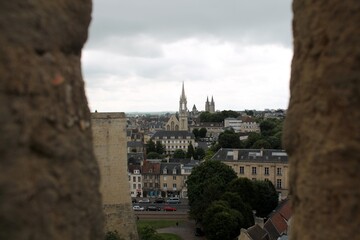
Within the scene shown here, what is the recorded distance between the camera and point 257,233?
110 ft

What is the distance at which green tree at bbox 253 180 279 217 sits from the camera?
48.0 meters

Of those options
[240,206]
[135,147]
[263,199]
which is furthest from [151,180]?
[240,206]

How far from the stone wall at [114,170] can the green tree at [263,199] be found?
23.7 metres

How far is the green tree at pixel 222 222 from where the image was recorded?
125 feet

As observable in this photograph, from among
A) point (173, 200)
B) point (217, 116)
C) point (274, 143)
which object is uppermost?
point (217, 116)

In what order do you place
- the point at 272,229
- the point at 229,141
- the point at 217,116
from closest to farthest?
the point at 272,229 → the point at 229,141 → the point at 217,116

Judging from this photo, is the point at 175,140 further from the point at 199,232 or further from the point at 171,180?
the point at 199,232

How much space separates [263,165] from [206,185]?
16555mm

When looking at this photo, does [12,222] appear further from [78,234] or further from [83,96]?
[83,96]

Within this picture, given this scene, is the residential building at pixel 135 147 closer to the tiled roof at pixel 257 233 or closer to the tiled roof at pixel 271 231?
the tiled roof at pixel 271 231

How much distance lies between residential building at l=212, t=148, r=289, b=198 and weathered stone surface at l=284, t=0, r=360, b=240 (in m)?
56.3

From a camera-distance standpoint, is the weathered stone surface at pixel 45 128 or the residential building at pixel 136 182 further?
the residential building at pixel 136 182

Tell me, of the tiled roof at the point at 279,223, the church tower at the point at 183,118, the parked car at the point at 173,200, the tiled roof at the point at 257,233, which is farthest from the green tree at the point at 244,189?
the church tower at the point at 183,118

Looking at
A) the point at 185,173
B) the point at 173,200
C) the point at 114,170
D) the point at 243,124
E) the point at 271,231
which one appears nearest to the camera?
the point at 114,170
